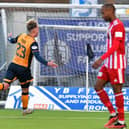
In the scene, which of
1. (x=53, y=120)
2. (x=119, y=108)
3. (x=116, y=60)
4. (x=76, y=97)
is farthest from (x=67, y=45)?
(x=119, y=108)

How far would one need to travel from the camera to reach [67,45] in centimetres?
1506

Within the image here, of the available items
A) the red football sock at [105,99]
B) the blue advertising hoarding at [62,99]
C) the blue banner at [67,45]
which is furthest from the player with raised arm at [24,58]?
the blue banner at [67,45]

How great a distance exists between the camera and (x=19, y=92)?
14.5 meters

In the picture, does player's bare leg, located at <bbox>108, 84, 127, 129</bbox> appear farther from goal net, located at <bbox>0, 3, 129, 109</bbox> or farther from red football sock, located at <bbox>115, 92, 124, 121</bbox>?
goal net, located at <bbox>0, 3, 129, 109</bbox>

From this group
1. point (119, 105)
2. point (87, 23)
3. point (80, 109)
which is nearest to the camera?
point (119, 105)

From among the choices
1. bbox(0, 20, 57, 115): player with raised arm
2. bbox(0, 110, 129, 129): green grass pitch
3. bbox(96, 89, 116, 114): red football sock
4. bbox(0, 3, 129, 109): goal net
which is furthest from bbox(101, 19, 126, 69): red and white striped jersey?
bbox(0, 3, 129, 109): goal net

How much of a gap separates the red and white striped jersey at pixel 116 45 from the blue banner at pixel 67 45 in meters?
5.30

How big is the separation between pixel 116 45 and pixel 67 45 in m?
5.71

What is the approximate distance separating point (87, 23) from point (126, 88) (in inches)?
80.7

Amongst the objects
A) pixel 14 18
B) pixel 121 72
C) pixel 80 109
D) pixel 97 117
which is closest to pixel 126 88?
pixel 80 109

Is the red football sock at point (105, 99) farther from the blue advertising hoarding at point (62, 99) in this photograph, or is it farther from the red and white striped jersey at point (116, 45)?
the blue advertising hoarding at point (62, 99)

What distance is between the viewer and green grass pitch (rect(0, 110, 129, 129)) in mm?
10148

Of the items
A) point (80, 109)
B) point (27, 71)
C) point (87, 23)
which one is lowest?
point (80, 109)

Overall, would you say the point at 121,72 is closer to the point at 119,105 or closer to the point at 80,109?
the point at 119,105
